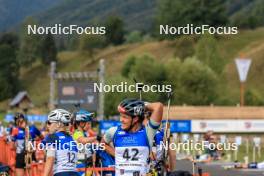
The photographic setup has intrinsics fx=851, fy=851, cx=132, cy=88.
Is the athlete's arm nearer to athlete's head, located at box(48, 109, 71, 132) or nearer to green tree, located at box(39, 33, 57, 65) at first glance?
athlete's head, located at box(48, 109, 71, 132)

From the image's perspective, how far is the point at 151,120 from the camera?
892 centimetres

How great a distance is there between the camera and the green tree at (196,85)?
74.9 m

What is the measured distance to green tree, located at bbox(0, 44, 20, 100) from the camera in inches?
3666

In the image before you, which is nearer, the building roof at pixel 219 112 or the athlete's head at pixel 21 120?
the athlete's head at pixel 21 120

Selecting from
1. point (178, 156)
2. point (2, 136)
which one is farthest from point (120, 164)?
point (178, 156)

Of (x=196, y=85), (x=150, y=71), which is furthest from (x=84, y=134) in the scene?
(x=196, y=85)

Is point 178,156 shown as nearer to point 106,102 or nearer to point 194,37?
point 106,102

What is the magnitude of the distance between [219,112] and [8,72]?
2392 inches

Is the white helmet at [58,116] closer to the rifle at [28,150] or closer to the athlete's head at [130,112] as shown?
the athlete's head at [130,112]

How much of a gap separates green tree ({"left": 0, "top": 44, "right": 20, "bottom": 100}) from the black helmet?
80.6m

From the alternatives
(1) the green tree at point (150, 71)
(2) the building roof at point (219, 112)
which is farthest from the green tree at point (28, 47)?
(2) the building roof at point (219, 112)

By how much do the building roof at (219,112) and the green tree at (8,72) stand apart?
41219 mm

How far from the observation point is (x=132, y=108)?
888cm

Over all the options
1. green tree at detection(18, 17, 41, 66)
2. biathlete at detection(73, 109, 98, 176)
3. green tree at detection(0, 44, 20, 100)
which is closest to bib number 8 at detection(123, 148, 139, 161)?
biathlete at detection(73, 109, 98, 176)
